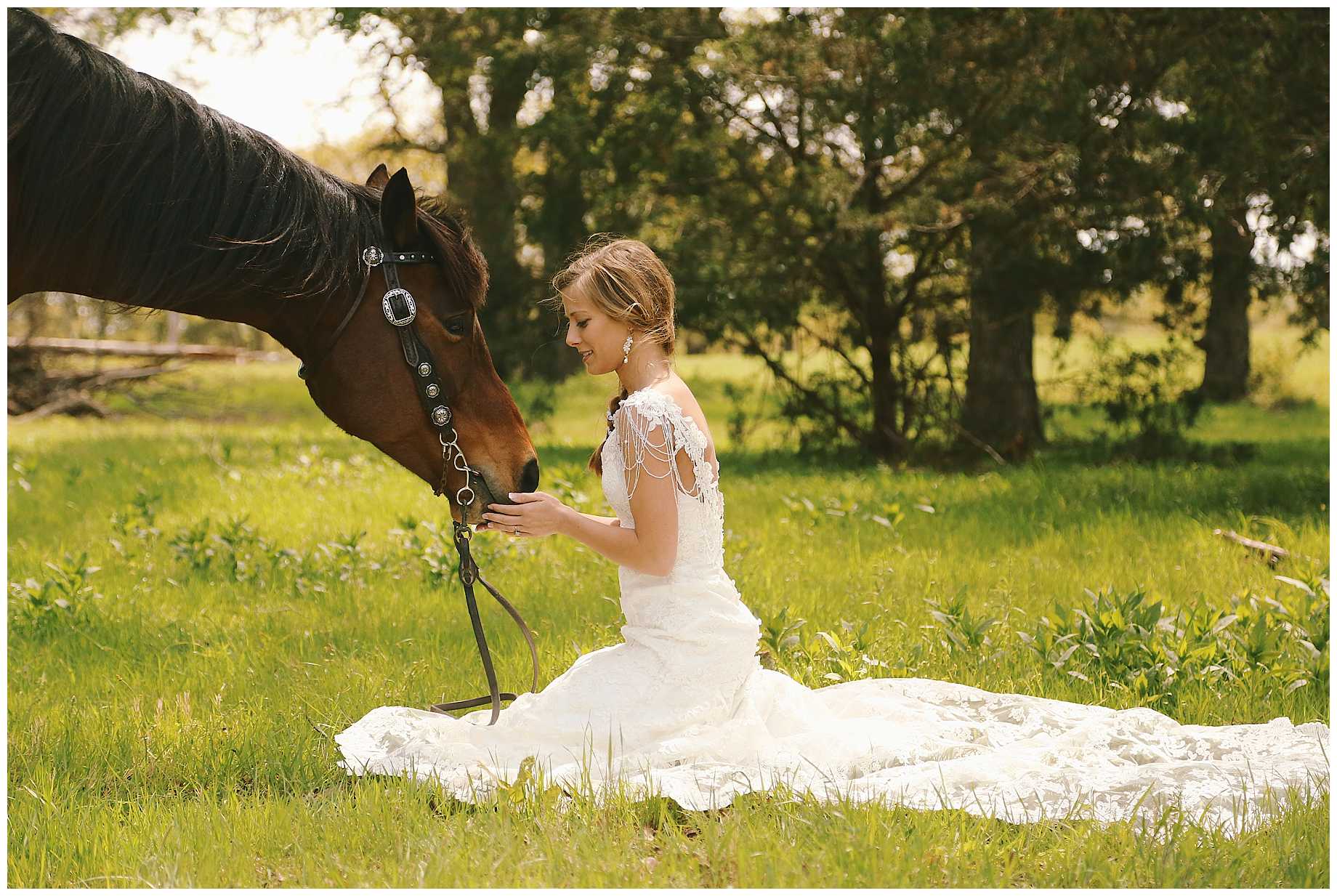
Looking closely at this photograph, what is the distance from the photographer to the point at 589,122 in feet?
32.6

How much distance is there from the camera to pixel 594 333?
3.08m

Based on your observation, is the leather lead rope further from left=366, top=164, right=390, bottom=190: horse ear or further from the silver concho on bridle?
left=366, top=164, right=390, bottom=190: horse ear

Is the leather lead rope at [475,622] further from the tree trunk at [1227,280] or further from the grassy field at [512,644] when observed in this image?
the tree trunk at [1227,280]

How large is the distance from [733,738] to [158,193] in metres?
2.11

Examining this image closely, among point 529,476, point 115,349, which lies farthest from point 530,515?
point 115,349

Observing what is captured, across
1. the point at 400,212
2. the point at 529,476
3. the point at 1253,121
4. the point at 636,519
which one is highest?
the point at 1253,121

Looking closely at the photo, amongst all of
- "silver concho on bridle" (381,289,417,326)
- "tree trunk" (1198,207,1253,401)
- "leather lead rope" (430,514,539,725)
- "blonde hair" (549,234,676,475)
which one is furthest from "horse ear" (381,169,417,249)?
"tree trunk" (1198,207,1253,401)

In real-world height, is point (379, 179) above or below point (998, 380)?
above

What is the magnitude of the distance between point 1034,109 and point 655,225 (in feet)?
10.9

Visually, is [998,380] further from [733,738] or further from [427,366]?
[427,366]

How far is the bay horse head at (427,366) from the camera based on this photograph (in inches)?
117

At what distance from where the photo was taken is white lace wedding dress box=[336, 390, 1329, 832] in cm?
285

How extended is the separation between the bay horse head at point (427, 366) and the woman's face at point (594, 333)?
0.83ft

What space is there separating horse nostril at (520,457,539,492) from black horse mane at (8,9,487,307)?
0.58 m
